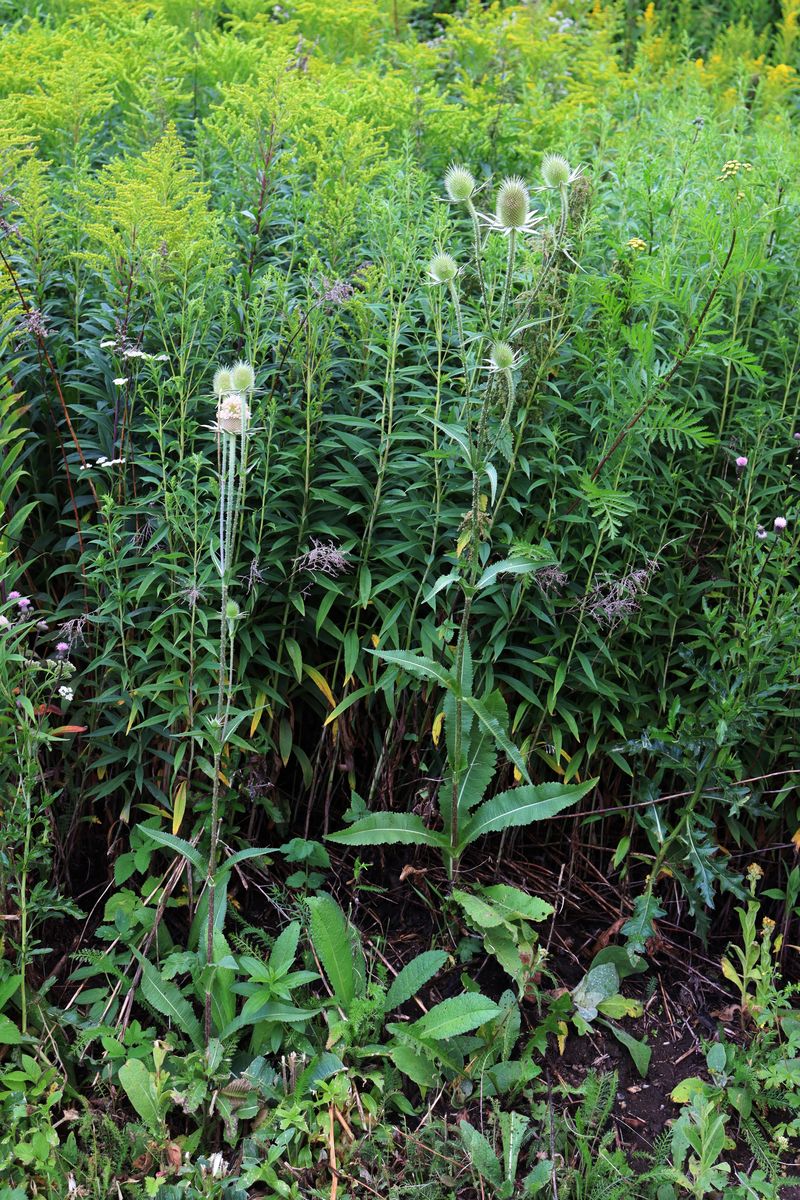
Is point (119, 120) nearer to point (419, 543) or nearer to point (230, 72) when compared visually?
point (230, 72)

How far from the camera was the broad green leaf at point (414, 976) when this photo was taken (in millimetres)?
2801

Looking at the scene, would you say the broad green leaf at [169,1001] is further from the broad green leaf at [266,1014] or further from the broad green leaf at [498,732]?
the broad green leaf at [498,732]

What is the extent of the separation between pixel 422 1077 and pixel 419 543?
1420 millimetres

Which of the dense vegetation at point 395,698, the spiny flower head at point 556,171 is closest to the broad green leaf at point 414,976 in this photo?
the dense vegetation at point 395,698

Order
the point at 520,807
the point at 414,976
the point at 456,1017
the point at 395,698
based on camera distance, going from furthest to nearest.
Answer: the point at 395,698 < the point at 520,807 < the point at 414,976 < the point at 456,1017

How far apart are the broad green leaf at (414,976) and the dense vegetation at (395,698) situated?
0.4 inches

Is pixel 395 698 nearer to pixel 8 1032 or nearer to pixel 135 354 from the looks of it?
pixel 135 354

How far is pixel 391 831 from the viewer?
291 cm

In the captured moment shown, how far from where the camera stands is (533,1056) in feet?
9.55

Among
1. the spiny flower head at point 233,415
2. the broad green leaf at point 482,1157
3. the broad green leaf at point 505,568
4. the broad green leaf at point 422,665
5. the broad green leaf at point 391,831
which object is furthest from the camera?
the broad green leaf at point 391,831

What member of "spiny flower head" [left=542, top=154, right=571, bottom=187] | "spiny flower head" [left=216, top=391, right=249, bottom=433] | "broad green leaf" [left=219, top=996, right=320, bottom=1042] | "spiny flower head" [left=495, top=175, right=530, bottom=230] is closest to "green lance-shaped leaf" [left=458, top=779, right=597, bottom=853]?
"broad green leaf" [left=219, top=996, right=320, bottom=1042]

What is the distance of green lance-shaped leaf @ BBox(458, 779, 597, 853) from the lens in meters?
2.88

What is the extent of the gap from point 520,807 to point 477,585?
712mm

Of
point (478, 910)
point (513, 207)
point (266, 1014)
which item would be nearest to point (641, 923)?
point (478, 910)
